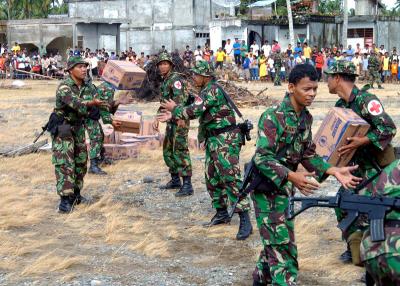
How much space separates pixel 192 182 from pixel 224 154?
3.23m

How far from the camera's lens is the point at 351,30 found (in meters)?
45.0

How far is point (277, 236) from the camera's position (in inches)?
195

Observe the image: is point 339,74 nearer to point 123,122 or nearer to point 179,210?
point 179,210

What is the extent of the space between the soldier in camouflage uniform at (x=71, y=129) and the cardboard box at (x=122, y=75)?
1.75 meters

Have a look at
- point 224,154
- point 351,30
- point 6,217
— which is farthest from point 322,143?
point 351,30

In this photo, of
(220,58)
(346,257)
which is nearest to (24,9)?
(220,58)

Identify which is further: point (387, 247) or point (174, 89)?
point (174, 89)

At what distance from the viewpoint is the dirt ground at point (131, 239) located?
6.22 meters

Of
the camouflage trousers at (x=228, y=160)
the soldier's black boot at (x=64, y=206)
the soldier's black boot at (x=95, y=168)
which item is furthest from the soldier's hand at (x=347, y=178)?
the soldier's black boot at (x=95, y=168)

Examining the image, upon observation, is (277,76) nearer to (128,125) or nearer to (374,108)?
(128,125)

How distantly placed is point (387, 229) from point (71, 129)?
5664mm

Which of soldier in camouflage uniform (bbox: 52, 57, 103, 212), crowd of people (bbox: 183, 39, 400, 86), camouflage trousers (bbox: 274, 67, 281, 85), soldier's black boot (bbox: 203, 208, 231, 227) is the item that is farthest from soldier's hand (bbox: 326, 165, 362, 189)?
camouflage trousers (bbox: 274, 67, 281, 85)

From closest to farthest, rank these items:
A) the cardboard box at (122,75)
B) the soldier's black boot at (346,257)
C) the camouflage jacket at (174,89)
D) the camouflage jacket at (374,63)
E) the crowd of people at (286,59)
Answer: the soldier's black boot at (346,257)
the camouflage jacket at (174,89)
the cardboard box at (122,75)
the camouflage jacket at (374,63)
the crowd of people at (286,59)

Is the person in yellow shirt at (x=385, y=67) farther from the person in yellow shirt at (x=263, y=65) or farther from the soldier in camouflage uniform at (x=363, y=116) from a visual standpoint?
the soldier in camouflage uniform at (x=363, y=116)
